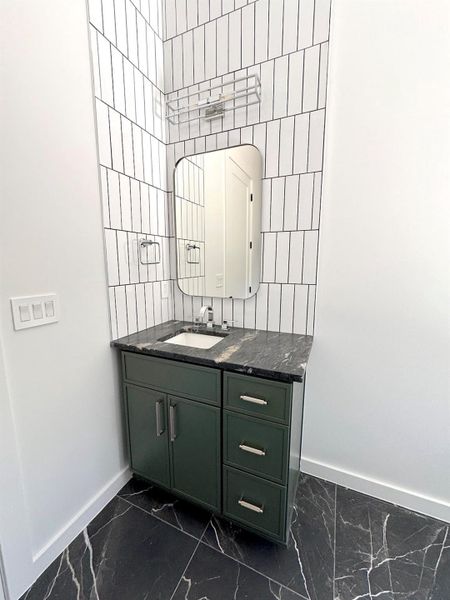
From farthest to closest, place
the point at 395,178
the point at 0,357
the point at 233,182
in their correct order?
1. the point at 233,182
2. the point at 395,178
3. the point at 0,357

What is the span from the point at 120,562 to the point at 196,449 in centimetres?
55

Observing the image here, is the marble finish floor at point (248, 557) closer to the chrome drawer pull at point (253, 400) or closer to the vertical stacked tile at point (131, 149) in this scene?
the chrome drawer pull at point (253, 400)

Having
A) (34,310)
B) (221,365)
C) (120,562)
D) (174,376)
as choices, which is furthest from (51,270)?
(120,562)

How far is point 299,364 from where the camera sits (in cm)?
110

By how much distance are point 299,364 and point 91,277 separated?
1.06 m

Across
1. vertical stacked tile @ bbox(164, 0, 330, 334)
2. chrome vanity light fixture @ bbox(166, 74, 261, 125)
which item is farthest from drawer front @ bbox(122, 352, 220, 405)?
chrome vanity light fixture @ bbox(166, 74, 261, 125)

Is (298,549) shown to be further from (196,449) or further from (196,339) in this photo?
(196,339)

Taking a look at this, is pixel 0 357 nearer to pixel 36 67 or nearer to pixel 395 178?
pixel 36 67

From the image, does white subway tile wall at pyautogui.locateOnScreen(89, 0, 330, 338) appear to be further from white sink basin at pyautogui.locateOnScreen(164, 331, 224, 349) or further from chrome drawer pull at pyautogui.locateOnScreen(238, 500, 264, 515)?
chrome drawer pull at pyautogui.locateOnScreen(238, 500, 264, 515)

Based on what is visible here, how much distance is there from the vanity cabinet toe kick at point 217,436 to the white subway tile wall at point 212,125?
0.42 metres

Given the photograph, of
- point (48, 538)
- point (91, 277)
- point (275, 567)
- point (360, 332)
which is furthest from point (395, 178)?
point (48, 538)

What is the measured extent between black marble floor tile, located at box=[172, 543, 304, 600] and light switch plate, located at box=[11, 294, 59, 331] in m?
1.22

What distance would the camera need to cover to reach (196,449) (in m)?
1.29

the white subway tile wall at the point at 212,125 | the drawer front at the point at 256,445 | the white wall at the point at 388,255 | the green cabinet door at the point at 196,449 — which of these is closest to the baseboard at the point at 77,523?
the green cabinet door at the point at 196,449
